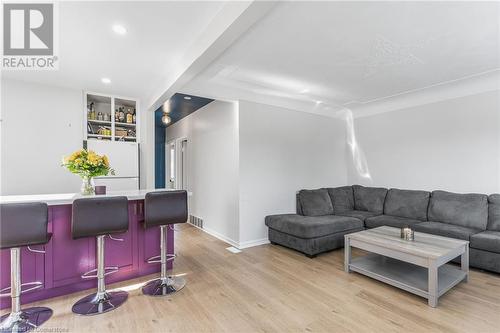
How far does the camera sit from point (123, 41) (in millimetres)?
2586

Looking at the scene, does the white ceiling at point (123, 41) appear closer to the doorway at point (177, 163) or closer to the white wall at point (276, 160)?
the white wall at point (276, 160)

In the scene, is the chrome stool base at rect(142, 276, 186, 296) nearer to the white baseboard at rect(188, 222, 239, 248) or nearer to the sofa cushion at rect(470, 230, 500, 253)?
the white baseboard at rect(188, 222, 239, 248)

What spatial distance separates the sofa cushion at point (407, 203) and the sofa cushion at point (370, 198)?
0.35 ft

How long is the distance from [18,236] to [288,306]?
7.70ft

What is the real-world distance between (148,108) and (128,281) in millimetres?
2878

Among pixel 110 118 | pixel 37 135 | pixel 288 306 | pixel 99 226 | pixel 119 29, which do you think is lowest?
pixel 288 306

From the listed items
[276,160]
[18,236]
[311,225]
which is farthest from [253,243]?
[18,236]

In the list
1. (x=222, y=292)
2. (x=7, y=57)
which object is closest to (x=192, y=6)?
(x=7, y=57)

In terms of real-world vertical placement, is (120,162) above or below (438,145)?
below

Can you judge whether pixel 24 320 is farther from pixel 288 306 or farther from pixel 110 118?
pixel 110 118

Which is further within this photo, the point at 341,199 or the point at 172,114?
the point at 172,114

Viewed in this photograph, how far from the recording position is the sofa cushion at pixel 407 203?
4152mm

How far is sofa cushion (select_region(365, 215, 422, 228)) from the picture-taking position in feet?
12.8

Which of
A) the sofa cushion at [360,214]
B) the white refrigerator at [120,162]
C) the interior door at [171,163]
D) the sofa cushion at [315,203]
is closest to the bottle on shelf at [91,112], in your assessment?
the white refrigerator at [120,162]
